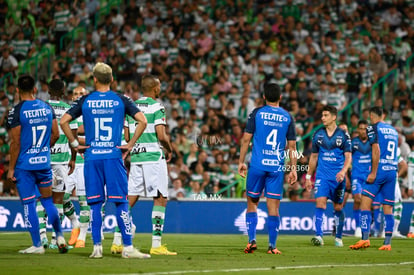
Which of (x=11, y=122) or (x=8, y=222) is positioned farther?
(x=8, y=222)

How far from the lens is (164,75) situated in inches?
1109

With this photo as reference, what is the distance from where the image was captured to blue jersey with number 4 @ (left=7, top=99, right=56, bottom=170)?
1248 centimetres

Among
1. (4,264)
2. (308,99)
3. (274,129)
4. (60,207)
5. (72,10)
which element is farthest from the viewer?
(72,10)

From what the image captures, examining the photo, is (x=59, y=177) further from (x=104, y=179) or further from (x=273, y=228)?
(x=273, y=228)

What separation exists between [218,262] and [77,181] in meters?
4.13

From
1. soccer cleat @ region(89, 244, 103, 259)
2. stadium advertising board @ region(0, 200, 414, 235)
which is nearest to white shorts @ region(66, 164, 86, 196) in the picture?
soccer cleat @ region(89, 244, 103, 259)

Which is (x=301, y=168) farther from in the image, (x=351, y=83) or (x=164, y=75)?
(x=164, y=75)

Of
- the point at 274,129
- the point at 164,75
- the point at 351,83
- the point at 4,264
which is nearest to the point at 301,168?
the point at 351,83

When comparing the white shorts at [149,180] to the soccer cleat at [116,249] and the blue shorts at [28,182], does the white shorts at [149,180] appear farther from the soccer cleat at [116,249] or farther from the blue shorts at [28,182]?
the blue shorts at [28,182]

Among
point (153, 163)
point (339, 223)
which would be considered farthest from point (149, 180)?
point (339, 223)

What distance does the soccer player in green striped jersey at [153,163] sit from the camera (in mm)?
12914

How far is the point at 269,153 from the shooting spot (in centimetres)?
1377

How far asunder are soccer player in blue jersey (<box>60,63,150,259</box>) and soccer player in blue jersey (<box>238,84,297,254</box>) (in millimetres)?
2768

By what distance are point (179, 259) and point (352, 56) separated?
17.2m
